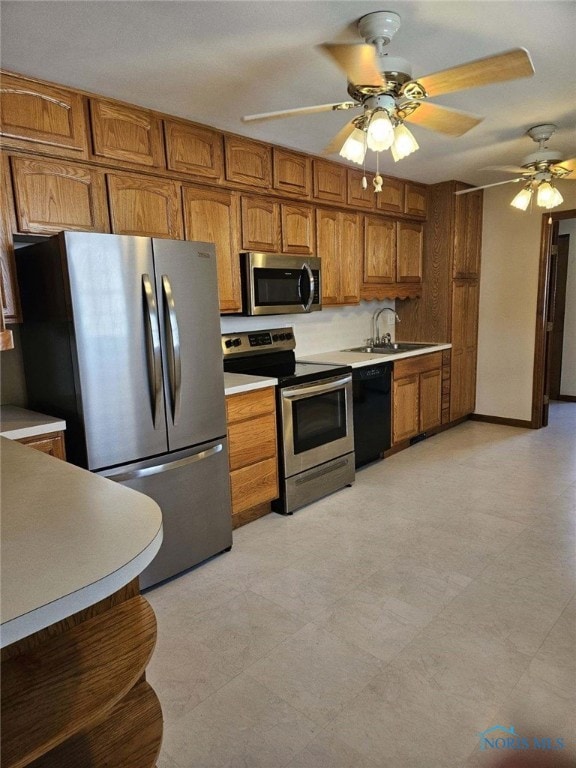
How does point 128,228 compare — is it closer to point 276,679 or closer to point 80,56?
point 80,56

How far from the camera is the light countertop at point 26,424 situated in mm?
1932

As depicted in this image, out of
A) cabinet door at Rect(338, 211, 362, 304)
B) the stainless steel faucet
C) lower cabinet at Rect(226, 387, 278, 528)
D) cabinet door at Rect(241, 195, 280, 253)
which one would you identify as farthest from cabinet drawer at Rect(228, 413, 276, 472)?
the stainless steel faucet

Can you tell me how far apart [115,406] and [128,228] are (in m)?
1.02

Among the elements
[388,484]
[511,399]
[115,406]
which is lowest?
[388,484]

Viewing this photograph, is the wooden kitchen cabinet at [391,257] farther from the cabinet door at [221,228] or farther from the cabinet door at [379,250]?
the cabinet door at [221,228]

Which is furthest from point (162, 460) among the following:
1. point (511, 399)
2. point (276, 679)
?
point (511, 399)

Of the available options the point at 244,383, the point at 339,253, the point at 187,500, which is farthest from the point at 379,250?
the point at 187,500

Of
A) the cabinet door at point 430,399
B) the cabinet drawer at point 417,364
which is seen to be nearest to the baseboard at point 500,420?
the cabinet door at point 430,399

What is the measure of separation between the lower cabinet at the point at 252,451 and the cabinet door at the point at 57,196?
1192mm

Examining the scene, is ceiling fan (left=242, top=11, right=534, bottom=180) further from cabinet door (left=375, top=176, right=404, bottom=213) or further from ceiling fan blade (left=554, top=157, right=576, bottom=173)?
cabinet door (left=375, top=176, right=404, bottom=213)

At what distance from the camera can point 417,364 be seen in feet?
14.1

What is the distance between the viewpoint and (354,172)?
3.82 meters

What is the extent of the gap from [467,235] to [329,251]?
1.82m

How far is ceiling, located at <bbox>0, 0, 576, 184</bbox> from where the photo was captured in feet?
5.63
